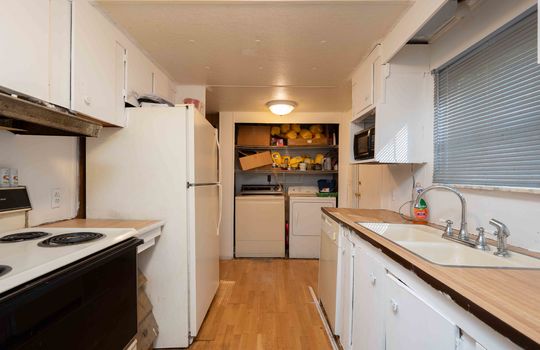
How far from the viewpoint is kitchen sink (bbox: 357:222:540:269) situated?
926 millimetres

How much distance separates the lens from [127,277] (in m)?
1.25

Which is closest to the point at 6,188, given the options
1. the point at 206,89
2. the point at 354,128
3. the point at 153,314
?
the point at 153,314

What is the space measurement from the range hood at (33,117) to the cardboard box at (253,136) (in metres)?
2.51

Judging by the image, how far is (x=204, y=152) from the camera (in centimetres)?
199

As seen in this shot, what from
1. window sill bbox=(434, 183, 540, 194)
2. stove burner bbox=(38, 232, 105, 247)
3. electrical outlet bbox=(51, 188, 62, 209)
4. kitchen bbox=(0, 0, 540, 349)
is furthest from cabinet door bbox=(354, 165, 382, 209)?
electrical outlet bbox=(51, 188, 62, 209)

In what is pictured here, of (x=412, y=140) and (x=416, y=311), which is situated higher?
(x=412, y=140)

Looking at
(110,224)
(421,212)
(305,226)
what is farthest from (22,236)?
(305,226)

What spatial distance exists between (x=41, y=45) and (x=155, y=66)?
42.5 inches

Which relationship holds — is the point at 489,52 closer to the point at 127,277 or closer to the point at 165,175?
the point at 165,175

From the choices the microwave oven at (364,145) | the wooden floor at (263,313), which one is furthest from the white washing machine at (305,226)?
the microwave oven at (364,145)

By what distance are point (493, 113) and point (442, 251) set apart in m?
0.73

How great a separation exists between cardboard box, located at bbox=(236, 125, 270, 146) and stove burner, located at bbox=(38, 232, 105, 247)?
2.72 m

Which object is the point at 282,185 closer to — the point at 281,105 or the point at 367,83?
the point at 281,105

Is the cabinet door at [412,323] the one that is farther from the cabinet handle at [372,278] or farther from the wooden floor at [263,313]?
the wooden floor at [263,313]
